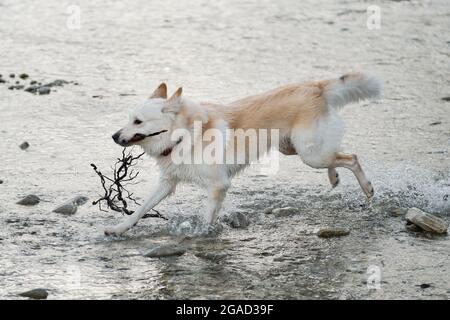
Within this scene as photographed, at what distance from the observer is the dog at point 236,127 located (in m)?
6.62

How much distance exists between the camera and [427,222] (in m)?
6.55

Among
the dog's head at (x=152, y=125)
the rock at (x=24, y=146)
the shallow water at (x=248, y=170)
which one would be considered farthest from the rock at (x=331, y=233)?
the rock at (x=24, y=146)

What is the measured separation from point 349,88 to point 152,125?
1.47 meters

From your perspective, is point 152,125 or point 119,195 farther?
point 119,195

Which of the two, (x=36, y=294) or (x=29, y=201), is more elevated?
(x=29, y=201)

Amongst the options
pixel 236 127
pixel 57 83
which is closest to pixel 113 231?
pixel 236 127

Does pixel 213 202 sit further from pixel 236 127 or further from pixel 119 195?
pixel 119 195

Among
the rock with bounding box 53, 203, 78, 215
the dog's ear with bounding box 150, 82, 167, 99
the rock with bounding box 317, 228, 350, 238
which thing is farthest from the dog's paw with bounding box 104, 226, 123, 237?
the rock with bounding box 317, 228, 350, 238

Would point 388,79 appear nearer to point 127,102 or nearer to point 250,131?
point 127,102

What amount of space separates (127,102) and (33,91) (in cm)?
106

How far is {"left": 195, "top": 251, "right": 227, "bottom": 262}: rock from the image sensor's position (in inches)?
245

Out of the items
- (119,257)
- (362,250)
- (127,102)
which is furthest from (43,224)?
(127,102)

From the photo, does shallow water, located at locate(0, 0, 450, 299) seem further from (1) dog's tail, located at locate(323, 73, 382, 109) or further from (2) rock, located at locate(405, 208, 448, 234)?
(1) dog's tail, located at locate(323, 73, 382, 109)

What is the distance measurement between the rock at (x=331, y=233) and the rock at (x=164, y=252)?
998 mm
